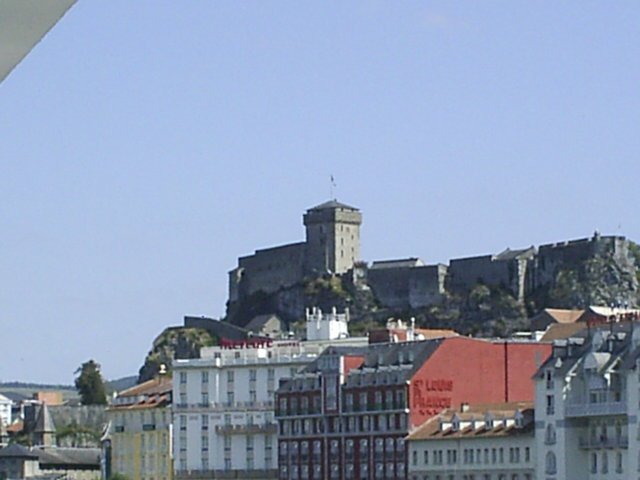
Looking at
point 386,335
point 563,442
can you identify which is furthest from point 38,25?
point 386,335

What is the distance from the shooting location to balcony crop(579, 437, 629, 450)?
56.8 m

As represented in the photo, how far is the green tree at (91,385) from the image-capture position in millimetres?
136875

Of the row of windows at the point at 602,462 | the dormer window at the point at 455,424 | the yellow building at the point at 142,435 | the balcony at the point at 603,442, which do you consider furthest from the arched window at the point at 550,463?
the yellow building at the point at 142,435

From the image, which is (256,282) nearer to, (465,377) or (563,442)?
(465,377)

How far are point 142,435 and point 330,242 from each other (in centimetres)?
4300

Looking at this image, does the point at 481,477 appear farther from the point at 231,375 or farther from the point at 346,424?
the point at 231,375

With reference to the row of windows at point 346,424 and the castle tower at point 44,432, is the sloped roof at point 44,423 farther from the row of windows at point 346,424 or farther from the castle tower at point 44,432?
the row of windows at point 346,424

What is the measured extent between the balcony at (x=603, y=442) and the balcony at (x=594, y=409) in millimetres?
706

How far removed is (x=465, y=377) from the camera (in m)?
67.6

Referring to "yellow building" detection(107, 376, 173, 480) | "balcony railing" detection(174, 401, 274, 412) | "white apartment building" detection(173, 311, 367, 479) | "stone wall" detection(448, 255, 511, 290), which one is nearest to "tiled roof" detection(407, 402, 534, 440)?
"white apartment building" detection(173, 311, 367, 479)

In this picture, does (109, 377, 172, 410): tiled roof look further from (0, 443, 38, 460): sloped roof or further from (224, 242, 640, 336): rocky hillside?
(224, 242, 640, 336): rocky hillside

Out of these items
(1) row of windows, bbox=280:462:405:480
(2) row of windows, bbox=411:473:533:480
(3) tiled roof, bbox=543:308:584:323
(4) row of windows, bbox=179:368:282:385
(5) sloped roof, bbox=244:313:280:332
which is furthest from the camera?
(5) sloped roof, bbox=244:313:280:332

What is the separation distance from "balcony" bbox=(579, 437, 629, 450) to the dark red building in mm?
7255

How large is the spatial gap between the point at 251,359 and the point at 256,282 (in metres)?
51.8
